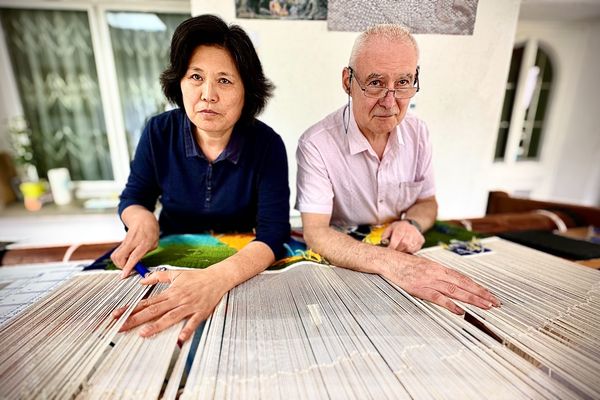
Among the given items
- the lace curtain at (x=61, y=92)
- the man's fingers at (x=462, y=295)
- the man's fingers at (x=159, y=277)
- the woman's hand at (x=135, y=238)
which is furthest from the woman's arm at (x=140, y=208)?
the lace curtain at (x=61, y=92)

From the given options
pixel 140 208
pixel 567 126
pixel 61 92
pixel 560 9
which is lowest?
pixel 140 208

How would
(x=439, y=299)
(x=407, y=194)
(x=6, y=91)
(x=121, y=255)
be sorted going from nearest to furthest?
1. (x=439, y=299)
2. (x=121, y=255)
3. (x=407, y=194)
4. (x=6, y=91)

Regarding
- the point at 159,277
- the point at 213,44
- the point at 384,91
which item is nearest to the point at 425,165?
the point at 384,91

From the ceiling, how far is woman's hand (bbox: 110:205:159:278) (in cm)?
117

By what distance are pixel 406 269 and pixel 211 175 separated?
0.60m

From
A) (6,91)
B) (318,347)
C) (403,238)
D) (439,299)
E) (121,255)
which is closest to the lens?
(318,347)

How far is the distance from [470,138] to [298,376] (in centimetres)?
79

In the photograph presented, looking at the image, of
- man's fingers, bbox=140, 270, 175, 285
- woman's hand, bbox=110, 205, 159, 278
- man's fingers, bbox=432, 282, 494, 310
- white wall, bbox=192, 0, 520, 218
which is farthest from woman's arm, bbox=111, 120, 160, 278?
man's fingers, bbox=432, 282, 494, 310

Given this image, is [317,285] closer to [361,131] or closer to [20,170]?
[361,131]

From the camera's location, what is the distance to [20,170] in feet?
4.75

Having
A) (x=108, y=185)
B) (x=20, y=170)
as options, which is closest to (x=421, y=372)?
Result: (x=108, y=185)

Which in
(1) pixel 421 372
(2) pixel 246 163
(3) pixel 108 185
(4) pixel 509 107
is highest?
(4) pixel 509 107

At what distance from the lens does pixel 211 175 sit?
86 cm

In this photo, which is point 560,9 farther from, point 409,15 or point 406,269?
point 406,269
